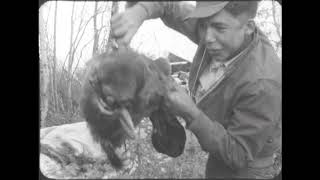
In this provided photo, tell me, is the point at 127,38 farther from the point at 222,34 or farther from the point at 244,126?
the point at 244,126

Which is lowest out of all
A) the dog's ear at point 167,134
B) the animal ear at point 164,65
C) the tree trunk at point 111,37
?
the dog's ear at point 167,134

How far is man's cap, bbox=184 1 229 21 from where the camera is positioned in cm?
251

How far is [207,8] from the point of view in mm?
2516

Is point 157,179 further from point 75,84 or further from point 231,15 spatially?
point 231,15

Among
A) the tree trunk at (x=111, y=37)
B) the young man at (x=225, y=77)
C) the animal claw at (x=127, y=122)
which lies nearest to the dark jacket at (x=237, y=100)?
the young man at (x=225, y=77)

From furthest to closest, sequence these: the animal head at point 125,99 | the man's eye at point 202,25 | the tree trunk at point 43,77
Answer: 1. the tree trunk at point 43,77
2. the man's eye at point 202,25
3. the animal head at point 125,99

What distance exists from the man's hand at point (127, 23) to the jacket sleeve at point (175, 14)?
0.03 meters

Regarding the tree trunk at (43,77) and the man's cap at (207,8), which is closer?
the man's cap at (207,8)

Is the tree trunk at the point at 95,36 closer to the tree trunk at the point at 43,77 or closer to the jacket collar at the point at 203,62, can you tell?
the tree trunk at the point at 43,77

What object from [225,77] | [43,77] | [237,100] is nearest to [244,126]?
[237,100]

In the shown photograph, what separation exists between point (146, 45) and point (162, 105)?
26 cm

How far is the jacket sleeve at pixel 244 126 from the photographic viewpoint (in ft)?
8.42

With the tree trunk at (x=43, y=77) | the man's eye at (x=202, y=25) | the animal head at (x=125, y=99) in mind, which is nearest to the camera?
the animal head at (x=125, y=99)
